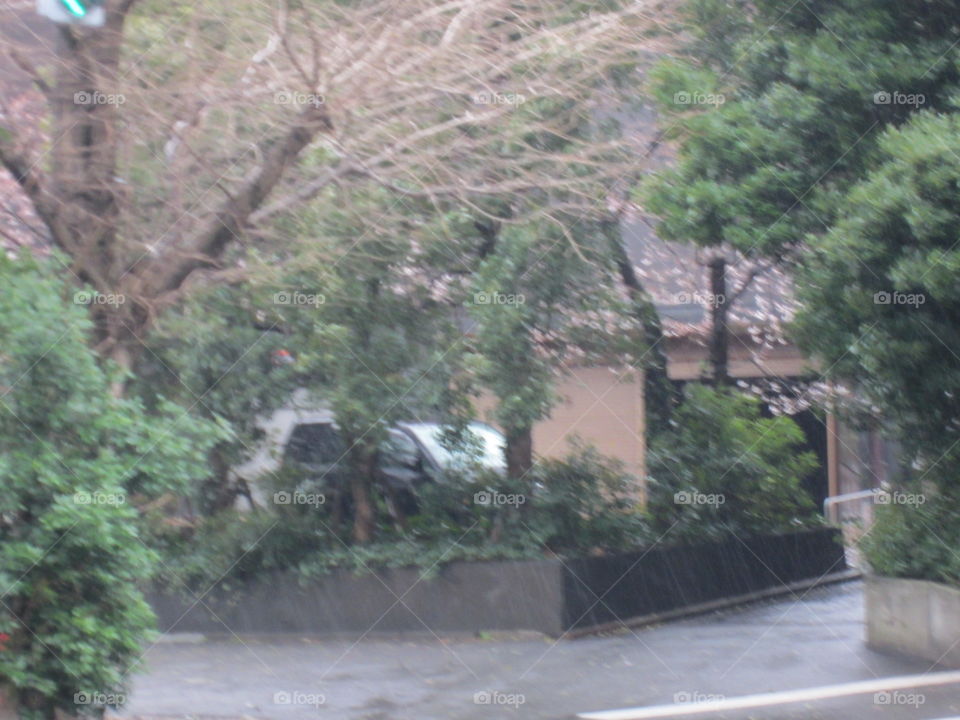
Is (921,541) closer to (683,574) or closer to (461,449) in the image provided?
(683,574)

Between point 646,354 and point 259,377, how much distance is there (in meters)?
3.80

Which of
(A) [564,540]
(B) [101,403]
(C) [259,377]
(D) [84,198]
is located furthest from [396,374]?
(B) [101,403]

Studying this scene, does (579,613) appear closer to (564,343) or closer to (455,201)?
(564,343)

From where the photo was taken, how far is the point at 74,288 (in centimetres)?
782

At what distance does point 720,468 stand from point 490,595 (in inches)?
114

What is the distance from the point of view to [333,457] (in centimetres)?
1185
